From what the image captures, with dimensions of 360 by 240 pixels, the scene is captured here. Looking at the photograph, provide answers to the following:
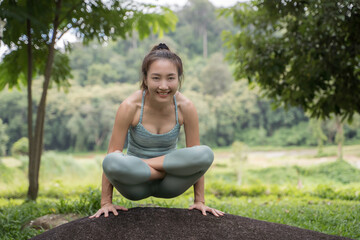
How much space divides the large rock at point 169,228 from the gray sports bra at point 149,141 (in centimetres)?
39

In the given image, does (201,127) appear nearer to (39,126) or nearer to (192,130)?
(39,126)

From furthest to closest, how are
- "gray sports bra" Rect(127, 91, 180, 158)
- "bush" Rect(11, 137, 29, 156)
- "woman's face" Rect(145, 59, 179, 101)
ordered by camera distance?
"bush" Rect(11, 137, 29, 156), "gray sports bra" Rect(127, 91, 180, 158), "woman's face" Rect(145, 59, 179, 101)

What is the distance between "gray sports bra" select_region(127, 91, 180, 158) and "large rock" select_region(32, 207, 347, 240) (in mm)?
390

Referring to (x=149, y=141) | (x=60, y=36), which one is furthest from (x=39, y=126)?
(x=149, y=141)

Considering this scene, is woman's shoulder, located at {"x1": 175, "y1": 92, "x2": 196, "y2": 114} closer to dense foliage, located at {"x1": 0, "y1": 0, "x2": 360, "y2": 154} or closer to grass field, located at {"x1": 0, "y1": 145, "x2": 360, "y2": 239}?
grass field, located at {"x1": 0, "y1": 145, "x2": 360, "y2": 239}

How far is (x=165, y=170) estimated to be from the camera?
2.32 m

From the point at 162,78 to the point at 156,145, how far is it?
48cm

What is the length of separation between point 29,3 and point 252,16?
12.5ft

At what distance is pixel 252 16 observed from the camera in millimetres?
5043

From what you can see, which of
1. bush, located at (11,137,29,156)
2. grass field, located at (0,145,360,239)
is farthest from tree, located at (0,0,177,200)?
bush, located at (11,137,29,156)

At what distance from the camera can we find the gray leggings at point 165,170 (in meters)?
2.15

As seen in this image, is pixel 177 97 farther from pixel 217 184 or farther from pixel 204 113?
pixel 204 113

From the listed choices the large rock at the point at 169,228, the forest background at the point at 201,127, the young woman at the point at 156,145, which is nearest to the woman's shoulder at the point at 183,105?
the young woman at the point at 156,145

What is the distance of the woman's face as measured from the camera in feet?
7.44
